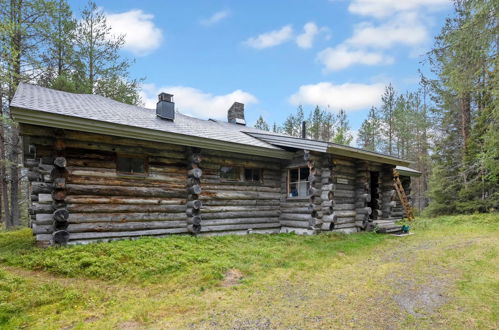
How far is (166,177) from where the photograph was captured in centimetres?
911

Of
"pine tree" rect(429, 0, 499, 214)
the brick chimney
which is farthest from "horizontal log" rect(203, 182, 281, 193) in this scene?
"pine tree" rect(429, 0, 499, 214)

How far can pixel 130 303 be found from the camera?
182 inches

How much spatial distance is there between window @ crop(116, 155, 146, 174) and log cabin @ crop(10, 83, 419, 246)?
0.09 ft

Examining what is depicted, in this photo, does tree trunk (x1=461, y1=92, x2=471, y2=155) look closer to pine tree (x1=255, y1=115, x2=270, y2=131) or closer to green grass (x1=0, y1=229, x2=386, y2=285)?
green grass (x1=0, y1=229, x2=386, y2=285)

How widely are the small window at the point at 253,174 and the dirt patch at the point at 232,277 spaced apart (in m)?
5.02

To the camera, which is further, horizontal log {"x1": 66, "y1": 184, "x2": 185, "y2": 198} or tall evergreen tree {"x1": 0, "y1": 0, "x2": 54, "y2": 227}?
tall evergreen tree {"x1": 0, "y1": 0, "x2": 54, "y2": 227}

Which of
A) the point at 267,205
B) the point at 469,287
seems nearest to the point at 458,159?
the point at 267,205

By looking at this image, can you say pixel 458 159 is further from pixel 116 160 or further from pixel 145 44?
pixel 145 44

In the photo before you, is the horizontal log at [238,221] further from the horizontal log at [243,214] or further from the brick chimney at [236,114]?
the brick chimney at [236,114]

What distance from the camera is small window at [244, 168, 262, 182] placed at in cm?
1108

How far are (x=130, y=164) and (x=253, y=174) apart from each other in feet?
15.2

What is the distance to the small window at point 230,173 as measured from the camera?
10464 millimetres

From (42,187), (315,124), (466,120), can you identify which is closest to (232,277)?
(42,187)

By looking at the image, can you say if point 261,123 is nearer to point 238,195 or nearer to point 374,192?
point 374,192
